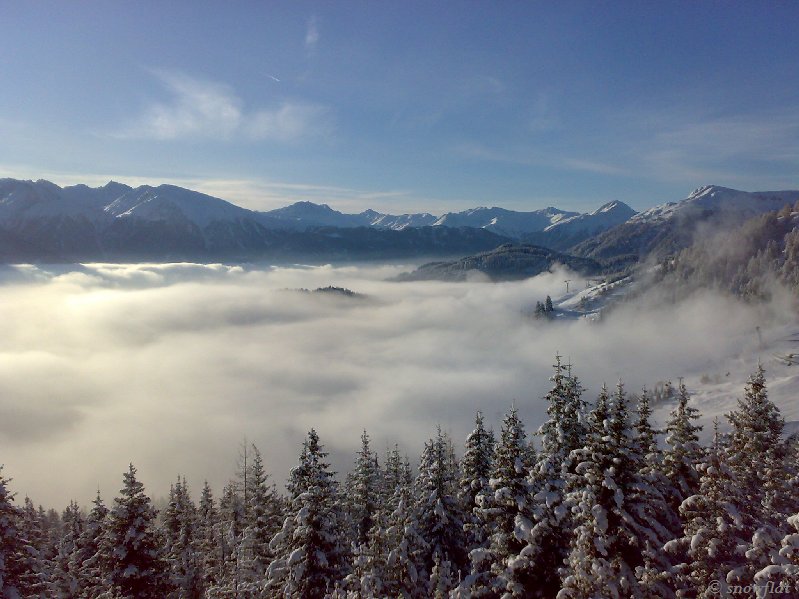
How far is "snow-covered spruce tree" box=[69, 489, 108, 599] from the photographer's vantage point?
2894cm

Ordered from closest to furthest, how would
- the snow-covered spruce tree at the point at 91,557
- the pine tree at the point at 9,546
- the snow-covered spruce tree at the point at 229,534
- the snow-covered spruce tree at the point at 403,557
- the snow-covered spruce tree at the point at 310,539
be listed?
1. the pine tree at the point at 9,546
2. the snow-covered spruce tree at the point at 403,557
3. the snow-covered spruce tree at the point at 310,539
4. the snow-covered spruce tree at the point at 91,557
5. the snow-covered spruce tree at the point at 229,534

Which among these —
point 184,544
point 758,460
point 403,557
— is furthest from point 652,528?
point 184,544

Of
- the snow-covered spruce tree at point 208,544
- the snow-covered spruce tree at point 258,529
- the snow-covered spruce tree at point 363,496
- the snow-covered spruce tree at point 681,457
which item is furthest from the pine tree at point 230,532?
the snow-covered spruce tree at point 681,457

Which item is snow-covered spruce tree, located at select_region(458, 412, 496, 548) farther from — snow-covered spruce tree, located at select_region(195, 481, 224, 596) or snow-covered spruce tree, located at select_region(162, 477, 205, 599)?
snow-covered spruce tree, located at select_region(162, 477, 205, 599)

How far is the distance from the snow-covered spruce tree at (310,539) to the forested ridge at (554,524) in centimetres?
7

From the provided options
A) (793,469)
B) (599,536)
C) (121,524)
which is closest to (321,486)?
(121,524)

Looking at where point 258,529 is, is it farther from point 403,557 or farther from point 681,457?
point 681,457

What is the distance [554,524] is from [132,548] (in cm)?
2252

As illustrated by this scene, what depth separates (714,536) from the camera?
1697cm

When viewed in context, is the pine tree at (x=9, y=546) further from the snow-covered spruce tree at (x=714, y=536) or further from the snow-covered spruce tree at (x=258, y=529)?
the snow-covered spruce tree at (x=714, y=536)

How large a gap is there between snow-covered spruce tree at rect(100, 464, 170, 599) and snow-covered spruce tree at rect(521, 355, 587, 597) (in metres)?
20.5

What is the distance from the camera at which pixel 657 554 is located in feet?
58.9

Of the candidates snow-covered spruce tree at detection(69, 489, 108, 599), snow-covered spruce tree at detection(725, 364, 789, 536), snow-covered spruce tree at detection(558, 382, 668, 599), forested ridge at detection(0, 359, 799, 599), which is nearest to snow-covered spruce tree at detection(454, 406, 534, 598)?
forested ridge at detection(0, 359, 799, 599)

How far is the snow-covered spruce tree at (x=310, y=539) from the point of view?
80.3ft
